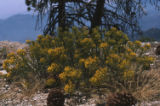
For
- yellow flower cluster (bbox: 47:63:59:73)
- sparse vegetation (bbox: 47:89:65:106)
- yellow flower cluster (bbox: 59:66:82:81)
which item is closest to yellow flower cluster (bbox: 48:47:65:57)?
Answer: yellow flower cluster (bbox: 47:63:59:73)

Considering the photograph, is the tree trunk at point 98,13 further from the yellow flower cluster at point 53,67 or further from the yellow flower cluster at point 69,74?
the yellow flower cluster at point 69,74

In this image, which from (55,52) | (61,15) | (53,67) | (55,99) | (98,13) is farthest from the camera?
(61,15)

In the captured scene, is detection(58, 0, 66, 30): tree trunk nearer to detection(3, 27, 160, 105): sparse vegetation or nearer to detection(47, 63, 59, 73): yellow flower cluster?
detection(3, 27, 160, 105): sparse vegetation

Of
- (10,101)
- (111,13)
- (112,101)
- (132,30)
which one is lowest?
(10,101)

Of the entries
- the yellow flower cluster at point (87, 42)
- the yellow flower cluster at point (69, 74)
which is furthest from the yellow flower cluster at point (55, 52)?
the yellow flower cluster at point (69, 74)

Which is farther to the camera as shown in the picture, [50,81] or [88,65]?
[50,81]

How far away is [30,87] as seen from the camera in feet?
13.6

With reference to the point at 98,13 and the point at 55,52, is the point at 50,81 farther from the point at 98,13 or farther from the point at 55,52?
the point at 98,13

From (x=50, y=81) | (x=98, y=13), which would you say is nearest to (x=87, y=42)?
(x=50, y=81)

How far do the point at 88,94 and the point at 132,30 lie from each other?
3.31 metres

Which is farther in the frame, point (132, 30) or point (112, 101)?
point (132, 30)

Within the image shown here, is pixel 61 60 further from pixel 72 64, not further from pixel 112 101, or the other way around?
pixel 112 101

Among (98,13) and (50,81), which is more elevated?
(98,13)

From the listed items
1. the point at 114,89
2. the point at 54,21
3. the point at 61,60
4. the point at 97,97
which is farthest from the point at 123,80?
the point at 54,21
